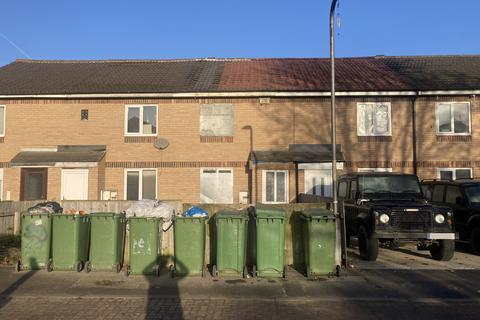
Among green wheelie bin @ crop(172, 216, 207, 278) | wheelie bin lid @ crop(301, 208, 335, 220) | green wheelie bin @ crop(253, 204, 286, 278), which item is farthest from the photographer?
wheelie bin lid @ crop(301, 208, 335, 220)

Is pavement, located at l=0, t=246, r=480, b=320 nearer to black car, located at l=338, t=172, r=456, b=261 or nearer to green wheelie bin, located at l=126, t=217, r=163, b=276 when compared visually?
green wheelie bin, located at l=126, t=217, r=163, b=276

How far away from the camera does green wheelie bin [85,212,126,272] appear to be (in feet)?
28.4

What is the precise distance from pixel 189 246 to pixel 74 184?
397 inches

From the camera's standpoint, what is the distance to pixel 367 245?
9812mm

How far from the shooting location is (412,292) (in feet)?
24.1

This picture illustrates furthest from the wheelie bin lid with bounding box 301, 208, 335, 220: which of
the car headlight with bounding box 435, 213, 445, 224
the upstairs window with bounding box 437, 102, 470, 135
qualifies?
the upstairs window with bounding box 437, 102, 470, 135

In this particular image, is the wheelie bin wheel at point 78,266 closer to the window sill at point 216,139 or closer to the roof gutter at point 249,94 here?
the window sill at point 216,139

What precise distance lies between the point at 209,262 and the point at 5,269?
410 cm

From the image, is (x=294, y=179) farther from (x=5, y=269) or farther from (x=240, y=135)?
(x=5, y=269)

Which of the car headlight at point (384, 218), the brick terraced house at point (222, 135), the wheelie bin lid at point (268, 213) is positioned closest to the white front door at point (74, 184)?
the brick terraced house at point (222, 135)

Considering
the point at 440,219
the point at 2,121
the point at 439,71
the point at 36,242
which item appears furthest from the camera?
the point at 439,71

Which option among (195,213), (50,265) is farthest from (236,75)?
(50,265)

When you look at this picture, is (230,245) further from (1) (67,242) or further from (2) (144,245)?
(1) (67,242)

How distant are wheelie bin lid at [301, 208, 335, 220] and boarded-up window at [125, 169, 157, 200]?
9.37 metres
